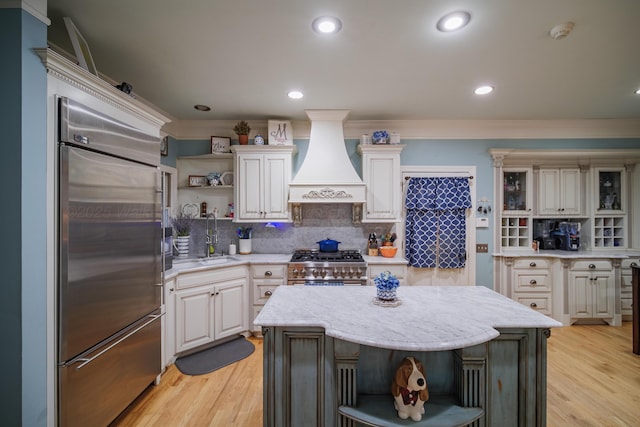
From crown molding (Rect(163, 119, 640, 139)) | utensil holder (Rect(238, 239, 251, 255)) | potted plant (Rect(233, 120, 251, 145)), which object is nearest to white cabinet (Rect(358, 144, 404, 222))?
crown molding (Rect(163, 119, 640, 139))

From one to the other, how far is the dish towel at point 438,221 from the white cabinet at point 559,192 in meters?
1.17

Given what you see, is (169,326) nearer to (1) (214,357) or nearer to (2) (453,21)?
(1) (214,357)

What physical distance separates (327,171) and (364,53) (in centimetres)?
146

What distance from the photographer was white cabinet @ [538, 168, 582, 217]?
3805 millimetres

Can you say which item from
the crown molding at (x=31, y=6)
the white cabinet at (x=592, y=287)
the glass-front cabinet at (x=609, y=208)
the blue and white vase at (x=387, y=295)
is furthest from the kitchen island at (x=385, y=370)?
the glass-front cabinet at (x=609, y=208)

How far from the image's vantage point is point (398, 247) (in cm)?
374

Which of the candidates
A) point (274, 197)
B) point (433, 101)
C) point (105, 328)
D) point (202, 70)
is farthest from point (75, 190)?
point (433, 101)

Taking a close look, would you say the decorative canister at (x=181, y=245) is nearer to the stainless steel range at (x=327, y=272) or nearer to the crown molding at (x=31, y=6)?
the stainless steel range at (x=327, y=272)

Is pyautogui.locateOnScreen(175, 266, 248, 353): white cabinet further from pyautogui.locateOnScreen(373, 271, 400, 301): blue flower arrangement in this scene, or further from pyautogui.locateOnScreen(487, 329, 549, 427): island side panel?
pyautogui.locateOnScreen(487, 329, 549, 427): island side panel

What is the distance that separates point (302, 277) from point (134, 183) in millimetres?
1871

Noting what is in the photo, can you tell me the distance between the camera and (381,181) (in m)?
3.46

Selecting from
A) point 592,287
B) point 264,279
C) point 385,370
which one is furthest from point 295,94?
point 592,287

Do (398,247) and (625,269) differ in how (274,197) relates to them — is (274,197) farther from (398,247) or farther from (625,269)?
(625,269)

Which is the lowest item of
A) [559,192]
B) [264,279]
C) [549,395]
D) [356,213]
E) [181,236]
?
[549,395]
